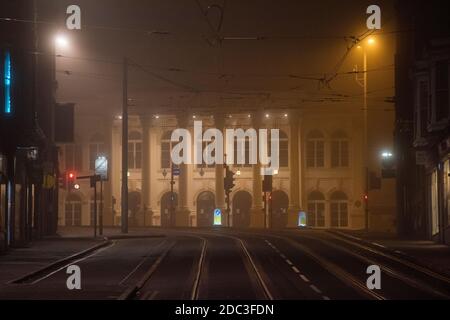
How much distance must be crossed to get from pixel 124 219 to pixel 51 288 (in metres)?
32.5

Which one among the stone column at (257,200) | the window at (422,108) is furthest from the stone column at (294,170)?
the window at (422,108)

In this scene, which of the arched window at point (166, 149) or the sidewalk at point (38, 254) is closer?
the sidewalk at point (38, 254)

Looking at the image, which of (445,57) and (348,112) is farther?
(348,112)

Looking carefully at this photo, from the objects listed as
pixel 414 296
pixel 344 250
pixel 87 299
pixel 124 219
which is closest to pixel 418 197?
pixel 344 250

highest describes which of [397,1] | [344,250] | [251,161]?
[397,1]

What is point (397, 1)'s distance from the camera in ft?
167

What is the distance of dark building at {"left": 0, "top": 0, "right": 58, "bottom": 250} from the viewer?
34219 millimetres

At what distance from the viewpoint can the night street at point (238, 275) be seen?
2083cm

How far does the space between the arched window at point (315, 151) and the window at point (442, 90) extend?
40.3 m

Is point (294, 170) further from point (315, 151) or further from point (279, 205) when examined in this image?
point (279, 205)

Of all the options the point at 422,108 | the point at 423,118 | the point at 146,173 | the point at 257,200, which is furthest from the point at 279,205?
the point at 422,108

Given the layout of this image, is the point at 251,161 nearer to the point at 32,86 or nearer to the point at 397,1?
the point at 397,1

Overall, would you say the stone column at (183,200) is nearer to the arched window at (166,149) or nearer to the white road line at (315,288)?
the arched window at (166,149)

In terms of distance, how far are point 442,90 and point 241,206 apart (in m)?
43.2
